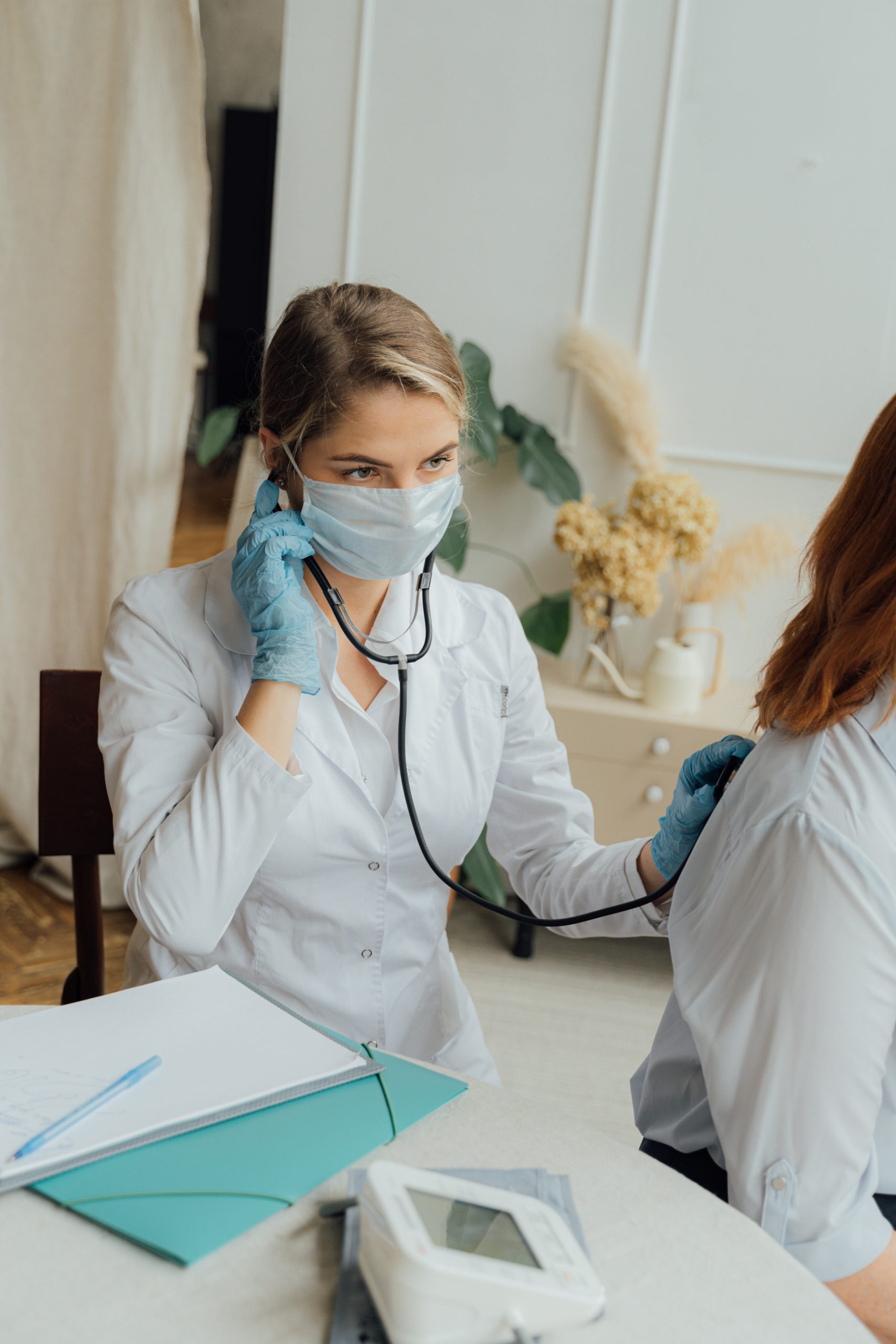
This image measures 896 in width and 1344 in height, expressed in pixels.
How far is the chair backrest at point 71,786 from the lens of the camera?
1.41 metres

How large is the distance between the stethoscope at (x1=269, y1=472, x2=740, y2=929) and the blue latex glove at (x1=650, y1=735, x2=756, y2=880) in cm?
1

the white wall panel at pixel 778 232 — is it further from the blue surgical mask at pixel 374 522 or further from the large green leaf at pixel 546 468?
the blue surgical mask at pixel 374 522

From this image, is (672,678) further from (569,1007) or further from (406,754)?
(406,754)

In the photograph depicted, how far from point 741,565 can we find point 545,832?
1337mm

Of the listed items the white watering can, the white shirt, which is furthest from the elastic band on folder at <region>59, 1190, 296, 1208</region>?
the white watering can

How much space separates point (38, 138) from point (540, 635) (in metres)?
1.56

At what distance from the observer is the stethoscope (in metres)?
1.20

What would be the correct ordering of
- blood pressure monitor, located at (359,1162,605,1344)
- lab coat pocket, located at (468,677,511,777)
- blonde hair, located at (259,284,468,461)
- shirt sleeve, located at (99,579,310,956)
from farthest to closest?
1. lab coat pocket, located at (468,677,511,777)
2. blonde hair, located at (259,284,468,461)
3. shirt sleeve, located at (99,579,310,956)
4. blood pressure monitor, located at (359,1162,605,1344)

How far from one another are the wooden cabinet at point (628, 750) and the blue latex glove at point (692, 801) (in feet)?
3.93

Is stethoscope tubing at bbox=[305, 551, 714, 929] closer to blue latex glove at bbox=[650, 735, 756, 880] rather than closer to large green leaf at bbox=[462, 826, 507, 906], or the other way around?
blue latex glove at bbox=[650, 735, 756, 880]

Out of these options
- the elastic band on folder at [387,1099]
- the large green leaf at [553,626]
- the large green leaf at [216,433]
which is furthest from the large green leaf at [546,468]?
the elastic band on folder at [387,1099]

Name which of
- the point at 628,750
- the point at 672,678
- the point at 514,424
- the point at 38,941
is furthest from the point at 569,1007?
the point at 514,424

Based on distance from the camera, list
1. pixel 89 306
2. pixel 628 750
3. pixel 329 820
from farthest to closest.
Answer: pixel 89 306, pixel 628 750, pixel 329 820

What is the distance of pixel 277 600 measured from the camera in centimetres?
119
